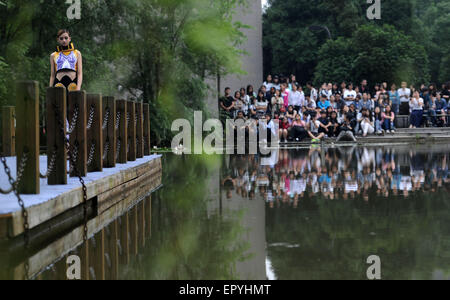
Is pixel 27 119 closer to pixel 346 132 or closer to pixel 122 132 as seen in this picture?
pixel 122 132

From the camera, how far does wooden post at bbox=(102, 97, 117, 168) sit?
36.2 ft

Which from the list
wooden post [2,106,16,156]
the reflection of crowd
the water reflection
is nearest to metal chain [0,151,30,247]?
the water reflection

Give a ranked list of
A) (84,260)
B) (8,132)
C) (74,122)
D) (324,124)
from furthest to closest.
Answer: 1. (324,124)
2. (8,132)
3. (74,122)
4. (84,260)

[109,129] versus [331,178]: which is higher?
[109,129]

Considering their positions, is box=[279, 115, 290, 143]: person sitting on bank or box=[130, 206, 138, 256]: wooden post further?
box=[279, 115, 290, 143]: person sitting on bank

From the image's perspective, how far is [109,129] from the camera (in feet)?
36.4

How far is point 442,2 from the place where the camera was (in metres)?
67.1

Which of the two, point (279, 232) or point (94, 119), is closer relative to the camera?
point (279, 232)

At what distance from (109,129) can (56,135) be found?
9.30ft

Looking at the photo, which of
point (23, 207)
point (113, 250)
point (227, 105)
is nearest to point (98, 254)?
point (113, 250)

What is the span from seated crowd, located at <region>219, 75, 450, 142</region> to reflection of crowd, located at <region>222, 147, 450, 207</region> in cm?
1150

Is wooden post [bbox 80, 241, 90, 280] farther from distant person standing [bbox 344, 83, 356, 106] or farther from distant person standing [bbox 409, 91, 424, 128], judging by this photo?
distant person standing [bbox 409, 91, 424, 128]
